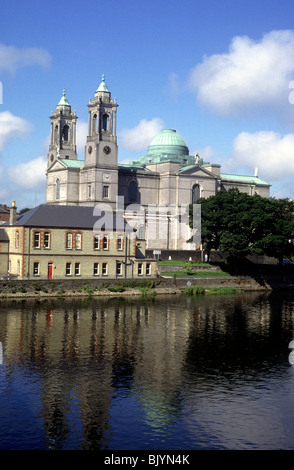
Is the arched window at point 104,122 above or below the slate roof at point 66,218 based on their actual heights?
above

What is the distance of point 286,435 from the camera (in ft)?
86.1

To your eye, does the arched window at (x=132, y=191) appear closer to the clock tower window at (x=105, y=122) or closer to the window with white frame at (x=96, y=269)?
the clock tower window at (x=105, y=122)

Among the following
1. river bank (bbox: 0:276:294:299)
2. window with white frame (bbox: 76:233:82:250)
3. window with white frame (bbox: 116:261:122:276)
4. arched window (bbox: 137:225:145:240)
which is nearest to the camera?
river bank (bbox: 0:276:294:299)

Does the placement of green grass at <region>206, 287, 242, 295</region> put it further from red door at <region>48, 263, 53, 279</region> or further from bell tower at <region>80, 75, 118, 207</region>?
bell tower at <region>80, 75, 118, 207</region>

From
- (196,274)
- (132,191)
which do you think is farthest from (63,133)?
(196,274)

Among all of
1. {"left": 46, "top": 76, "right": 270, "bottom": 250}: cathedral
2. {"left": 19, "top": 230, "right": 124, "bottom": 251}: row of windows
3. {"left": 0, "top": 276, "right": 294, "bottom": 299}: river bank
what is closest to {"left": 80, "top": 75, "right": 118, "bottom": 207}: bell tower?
{"left": 46, "top": 76, "right": 270, "bottom": 250}: cathedral

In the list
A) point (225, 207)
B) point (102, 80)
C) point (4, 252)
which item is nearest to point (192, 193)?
point (102, 80)

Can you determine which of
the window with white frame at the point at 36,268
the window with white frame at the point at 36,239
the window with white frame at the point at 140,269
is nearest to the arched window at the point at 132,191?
the window with white frame at the point at 140,269

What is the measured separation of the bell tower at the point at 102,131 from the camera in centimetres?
12425

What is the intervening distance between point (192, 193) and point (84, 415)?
105 m

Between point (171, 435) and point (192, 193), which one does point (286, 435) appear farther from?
point (192, 193)

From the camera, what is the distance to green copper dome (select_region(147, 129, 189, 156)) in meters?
138

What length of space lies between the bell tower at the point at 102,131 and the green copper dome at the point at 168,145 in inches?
608

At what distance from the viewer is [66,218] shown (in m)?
72.3
